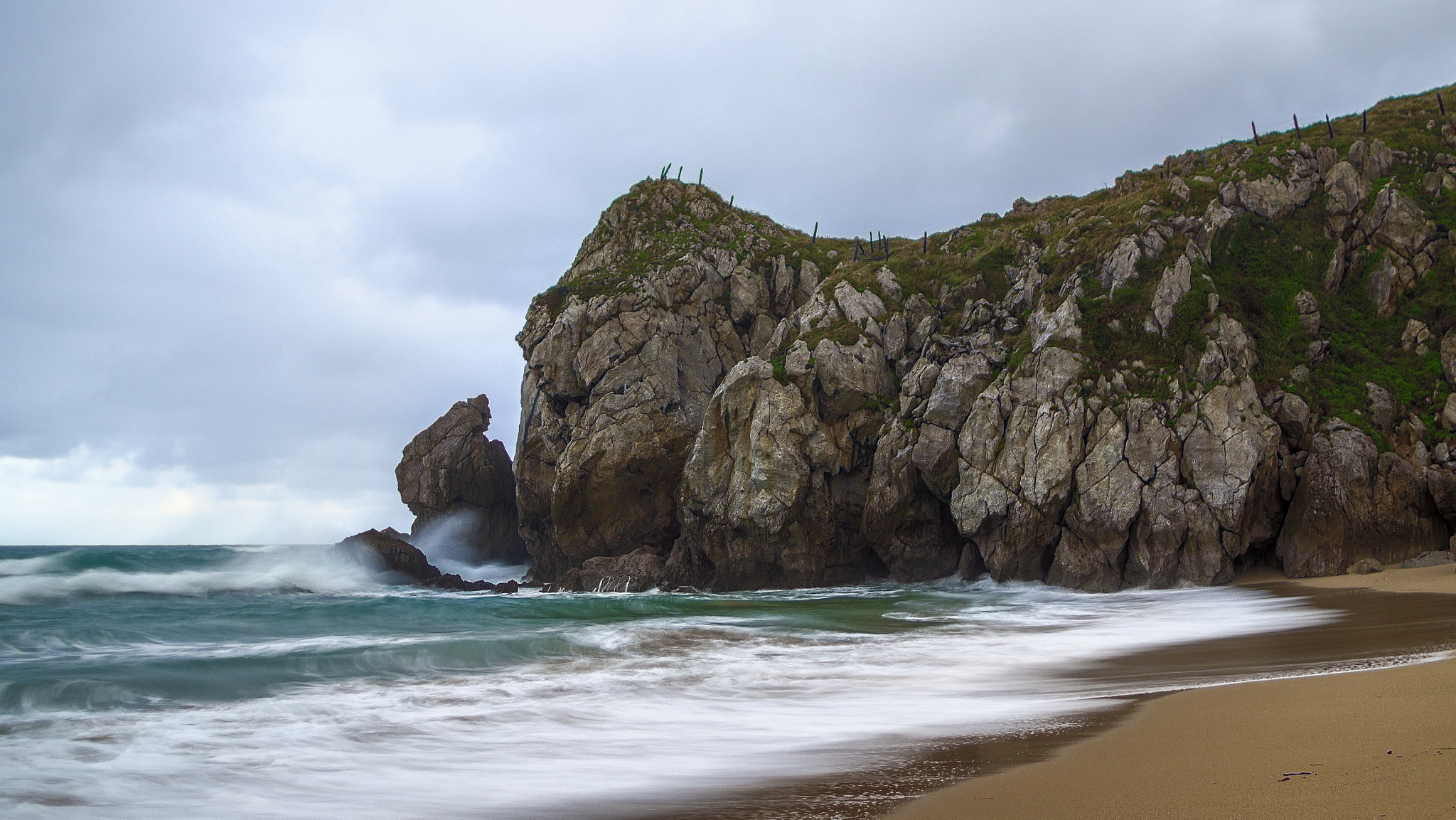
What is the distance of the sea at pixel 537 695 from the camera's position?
750 cm

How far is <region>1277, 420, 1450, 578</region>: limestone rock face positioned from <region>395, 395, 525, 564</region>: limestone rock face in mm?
35446

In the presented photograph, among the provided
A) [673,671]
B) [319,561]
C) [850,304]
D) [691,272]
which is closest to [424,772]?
[673,671]

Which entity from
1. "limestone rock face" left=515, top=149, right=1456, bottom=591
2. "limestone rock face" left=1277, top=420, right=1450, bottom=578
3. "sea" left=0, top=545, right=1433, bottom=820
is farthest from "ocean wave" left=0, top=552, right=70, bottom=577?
"limestone rock face" left=1277, top=420, right=1450, bottom=578

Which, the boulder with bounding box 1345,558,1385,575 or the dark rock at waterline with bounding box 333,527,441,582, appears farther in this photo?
the dark rock at waterline with bounding box 333,527,441,582

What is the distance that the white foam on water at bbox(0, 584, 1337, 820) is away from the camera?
727cm

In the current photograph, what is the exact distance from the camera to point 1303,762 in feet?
17.0

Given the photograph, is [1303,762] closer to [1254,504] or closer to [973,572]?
[1254,504]

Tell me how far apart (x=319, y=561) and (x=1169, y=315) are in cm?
4117

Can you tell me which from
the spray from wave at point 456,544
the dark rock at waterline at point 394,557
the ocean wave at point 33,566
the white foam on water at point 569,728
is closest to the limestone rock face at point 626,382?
the dark rock at waterline at point 394,557

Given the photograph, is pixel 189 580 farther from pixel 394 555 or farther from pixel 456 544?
pixel 456 544

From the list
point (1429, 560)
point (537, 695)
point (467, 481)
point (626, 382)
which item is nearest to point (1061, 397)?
point (1429, 560)

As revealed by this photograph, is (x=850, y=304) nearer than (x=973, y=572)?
No

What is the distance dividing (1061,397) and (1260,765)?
22613 mm

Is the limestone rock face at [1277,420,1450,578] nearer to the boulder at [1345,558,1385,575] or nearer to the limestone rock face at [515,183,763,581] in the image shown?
the boulder at [1345,558,1385,575]
